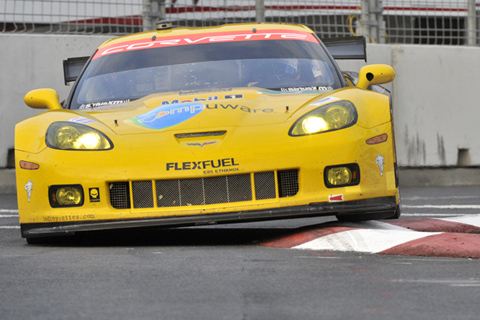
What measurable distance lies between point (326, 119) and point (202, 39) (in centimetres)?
160

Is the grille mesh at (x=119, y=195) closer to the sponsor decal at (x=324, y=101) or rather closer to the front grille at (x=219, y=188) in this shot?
the front grille at (x=219, y=188)

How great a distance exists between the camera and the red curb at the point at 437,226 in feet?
17.9

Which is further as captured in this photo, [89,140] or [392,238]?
[89,140]

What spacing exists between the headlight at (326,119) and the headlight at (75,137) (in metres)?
0.95

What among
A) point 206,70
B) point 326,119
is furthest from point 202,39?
point 326,119

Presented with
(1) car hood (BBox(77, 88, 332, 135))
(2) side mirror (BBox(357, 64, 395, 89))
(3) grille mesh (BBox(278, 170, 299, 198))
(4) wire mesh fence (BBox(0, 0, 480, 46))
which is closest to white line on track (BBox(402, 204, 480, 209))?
(2) side mirror (BBox(357, 64, 395, 89))

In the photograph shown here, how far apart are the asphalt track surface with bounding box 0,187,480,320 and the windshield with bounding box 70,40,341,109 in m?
0.87

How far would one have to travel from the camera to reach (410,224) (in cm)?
564

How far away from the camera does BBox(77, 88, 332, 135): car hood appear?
482 cm

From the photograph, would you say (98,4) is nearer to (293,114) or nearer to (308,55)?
(308,55)

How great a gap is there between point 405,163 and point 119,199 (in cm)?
551

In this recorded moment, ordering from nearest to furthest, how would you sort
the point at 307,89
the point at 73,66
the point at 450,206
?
the point at 307,89 < the point at 450,206 < the point at 73,66

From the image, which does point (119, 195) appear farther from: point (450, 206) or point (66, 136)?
point (450, 206)

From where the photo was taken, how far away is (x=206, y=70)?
19.3 feet
